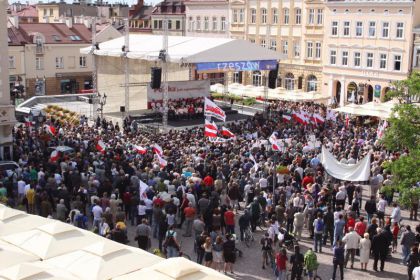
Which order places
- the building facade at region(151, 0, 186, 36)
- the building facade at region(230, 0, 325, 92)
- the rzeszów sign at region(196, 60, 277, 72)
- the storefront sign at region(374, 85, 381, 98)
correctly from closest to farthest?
1. the rzeszów sign at region(196, 60, 277, 72)
2. the storefront sign at region(374, 85, 381, 98)
3. the building facade at region(230, 0, 325, 92)
4. the building facade at region(151, 0, 186, 36)

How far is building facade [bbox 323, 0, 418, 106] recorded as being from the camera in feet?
141

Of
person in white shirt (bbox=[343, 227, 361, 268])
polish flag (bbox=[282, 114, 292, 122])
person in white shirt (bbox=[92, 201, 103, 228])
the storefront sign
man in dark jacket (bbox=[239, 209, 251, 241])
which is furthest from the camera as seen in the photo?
the storefront sign

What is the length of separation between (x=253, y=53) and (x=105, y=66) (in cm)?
1226

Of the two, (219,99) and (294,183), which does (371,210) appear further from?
(219,99)

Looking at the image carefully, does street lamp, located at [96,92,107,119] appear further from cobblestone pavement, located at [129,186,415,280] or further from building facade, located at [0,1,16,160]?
cobblestone pavement, located at [129,186,415,280]

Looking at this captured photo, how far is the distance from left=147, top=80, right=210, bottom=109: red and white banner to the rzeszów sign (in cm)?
575

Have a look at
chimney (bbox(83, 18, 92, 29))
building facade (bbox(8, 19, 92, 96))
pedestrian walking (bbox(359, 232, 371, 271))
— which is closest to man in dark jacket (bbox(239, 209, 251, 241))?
pedestrian walking (bbox(359, 232, 371, 271))

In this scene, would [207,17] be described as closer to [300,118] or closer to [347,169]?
[300,118]

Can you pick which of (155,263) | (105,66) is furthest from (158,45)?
(155,263)

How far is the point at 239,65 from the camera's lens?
121ft

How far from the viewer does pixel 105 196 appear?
17.6 metres

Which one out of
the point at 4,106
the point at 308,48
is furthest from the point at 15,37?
the point at 4,106

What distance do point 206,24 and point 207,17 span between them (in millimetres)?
752

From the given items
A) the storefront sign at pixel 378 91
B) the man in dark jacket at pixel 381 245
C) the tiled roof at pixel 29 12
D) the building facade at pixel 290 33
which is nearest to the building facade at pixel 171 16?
the building facade at pixel 290 33
